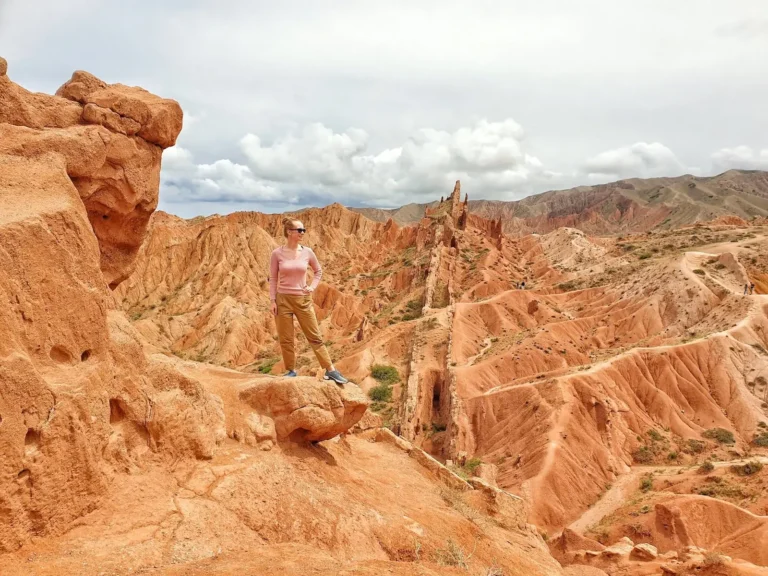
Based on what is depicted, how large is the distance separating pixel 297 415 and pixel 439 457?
22048 millimetres

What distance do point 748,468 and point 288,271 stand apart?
23856 millimetres

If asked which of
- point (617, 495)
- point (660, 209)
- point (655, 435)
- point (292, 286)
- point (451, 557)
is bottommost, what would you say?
point (617, 495)

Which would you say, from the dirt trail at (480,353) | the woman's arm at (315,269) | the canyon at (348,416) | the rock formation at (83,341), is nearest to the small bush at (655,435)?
the canyon at (348,416)

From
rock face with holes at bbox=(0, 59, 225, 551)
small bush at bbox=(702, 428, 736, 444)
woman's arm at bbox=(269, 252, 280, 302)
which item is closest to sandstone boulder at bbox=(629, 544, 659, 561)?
rock face with holes at bbox=(0, 59, 225, 551)

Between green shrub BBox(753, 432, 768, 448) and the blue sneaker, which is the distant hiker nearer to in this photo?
the blue sneaker

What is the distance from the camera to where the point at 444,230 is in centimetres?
6888

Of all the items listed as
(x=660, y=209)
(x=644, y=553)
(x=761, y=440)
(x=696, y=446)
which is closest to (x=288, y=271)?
(x=644, y=553)

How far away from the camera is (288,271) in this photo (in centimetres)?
748

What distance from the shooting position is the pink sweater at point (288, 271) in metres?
7.45

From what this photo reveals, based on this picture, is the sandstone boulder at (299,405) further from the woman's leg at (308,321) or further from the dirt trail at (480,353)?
the dirt trail at (480,353)

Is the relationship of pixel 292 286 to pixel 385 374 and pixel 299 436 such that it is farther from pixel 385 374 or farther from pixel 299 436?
pixel 385 374

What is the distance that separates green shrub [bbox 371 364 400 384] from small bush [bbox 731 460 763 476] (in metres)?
20.0

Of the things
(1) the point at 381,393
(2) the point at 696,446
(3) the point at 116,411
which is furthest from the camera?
(1) the point at 381,393

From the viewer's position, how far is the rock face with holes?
449cm
